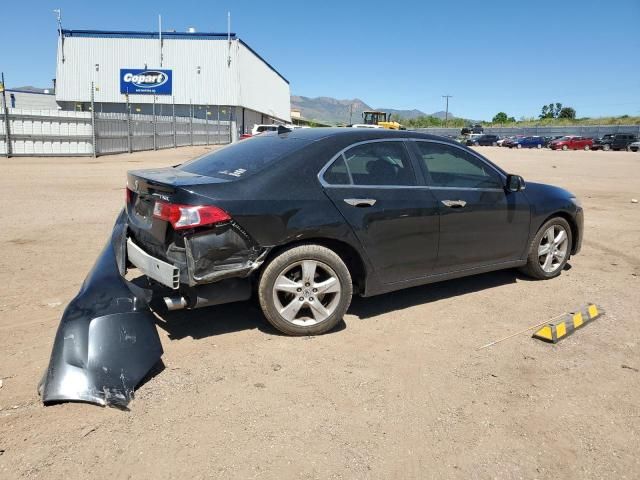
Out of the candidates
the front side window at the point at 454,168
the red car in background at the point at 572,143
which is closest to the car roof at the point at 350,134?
the front side window at the point at 454,168

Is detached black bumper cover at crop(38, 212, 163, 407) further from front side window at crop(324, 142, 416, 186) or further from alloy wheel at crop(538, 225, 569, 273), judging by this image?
alloy wheel at crop(538, 225, 569, 273)

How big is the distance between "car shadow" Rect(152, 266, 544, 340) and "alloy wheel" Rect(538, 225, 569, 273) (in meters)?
0.27

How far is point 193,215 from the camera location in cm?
357

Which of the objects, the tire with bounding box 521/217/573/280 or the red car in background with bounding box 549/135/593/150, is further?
the red car in background with bounding box 549/135/593/150

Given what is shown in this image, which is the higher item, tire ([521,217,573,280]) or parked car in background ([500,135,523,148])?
parked car in background ([500,135,523,148])

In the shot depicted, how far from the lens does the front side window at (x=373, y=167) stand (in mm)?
4254

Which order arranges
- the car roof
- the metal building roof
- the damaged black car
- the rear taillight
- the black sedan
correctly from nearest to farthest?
1. the damaged black car
2. the rear taillight
3. the black sedan
4. the car roof
5. the metal building roof

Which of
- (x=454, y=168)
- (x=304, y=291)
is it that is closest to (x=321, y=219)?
(x=304, y=291)

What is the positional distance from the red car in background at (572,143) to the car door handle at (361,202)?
53.2 metres

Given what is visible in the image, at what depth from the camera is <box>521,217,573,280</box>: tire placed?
18.3 feet

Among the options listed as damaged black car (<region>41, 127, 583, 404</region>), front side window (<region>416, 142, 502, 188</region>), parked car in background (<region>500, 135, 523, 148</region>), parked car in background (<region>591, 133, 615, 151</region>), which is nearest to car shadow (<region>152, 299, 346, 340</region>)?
damaged black car (<region>41, 127, 583, 404</region>)

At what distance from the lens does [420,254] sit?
457 cm

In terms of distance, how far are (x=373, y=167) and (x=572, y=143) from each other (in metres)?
54.0

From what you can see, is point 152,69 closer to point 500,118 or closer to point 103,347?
point 103,347
